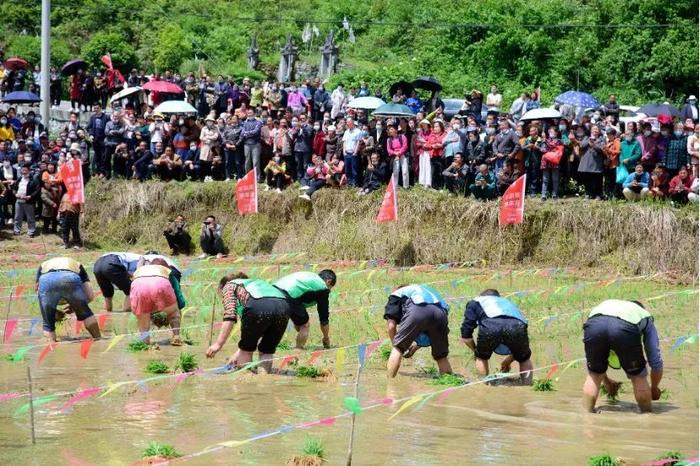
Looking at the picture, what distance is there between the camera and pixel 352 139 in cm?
2523

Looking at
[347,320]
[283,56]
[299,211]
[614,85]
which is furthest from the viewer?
[283,56]

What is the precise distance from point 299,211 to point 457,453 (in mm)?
15663

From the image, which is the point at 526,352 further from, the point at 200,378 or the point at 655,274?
the point at 655,274

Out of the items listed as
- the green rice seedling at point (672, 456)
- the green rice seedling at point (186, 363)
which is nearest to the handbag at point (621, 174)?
the green rice seedling at point (186, 363)

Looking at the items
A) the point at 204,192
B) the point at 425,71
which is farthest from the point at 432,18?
the point at 204,192

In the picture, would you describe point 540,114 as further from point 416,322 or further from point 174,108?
point 416,322

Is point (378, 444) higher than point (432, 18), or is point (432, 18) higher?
point (432, 18)

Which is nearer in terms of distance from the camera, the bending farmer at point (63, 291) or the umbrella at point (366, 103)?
the bending farmer at point (63, 291)

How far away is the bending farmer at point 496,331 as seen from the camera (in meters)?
13.5

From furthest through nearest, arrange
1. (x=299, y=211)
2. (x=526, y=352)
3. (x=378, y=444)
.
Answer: (x=299, y=211) → (x=526, y=352) → (x=378, y=444)

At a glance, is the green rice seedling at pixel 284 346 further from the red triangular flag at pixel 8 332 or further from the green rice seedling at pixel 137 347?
the red triangular flag at pixel 8 332

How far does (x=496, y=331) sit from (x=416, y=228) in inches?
450

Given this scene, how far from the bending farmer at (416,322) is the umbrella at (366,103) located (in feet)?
45.0

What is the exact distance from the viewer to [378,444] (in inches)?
440
